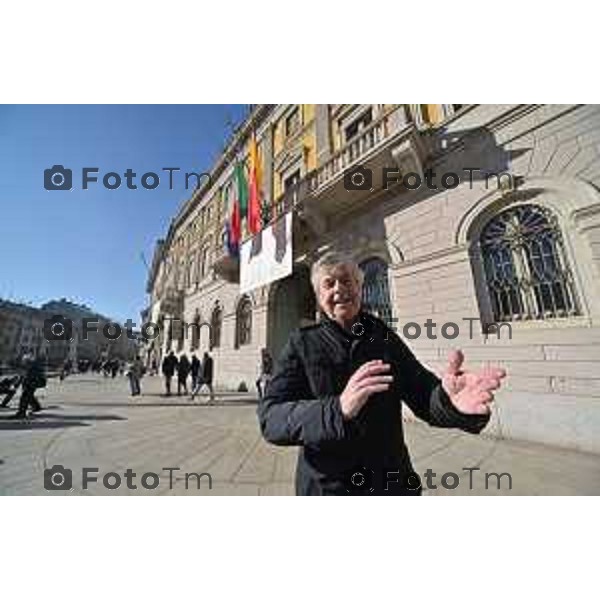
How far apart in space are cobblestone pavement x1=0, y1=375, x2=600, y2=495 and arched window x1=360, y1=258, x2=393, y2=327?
2.41 m

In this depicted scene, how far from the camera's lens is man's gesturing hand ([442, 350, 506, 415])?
3.94 feet

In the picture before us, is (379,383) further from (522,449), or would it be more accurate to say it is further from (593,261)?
(593,261)

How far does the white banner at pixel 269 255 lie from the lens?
7703 millimetres

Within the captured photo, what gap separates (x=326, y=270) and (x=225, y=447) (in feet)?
12.9

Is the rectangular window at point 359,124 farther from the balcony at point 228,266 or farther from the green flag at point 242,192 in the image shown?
the balcony at point 228,266

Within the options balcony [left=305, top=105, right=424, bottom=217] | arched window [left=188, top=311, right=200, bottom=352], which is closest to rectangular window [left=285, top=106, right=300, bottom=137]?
balcony [left=305, top=105, right=424, bottom=217]

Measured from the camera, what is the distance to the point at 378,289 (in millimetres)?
7168

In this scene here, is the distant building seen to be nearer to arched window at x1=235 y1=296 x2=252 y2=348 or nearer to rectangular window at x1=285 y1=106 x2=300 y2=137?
arched window at x1=235 y1=296 x2=252 y2=348

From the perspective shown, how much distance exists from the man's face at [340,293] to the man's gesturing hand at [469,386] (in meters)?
0.43
